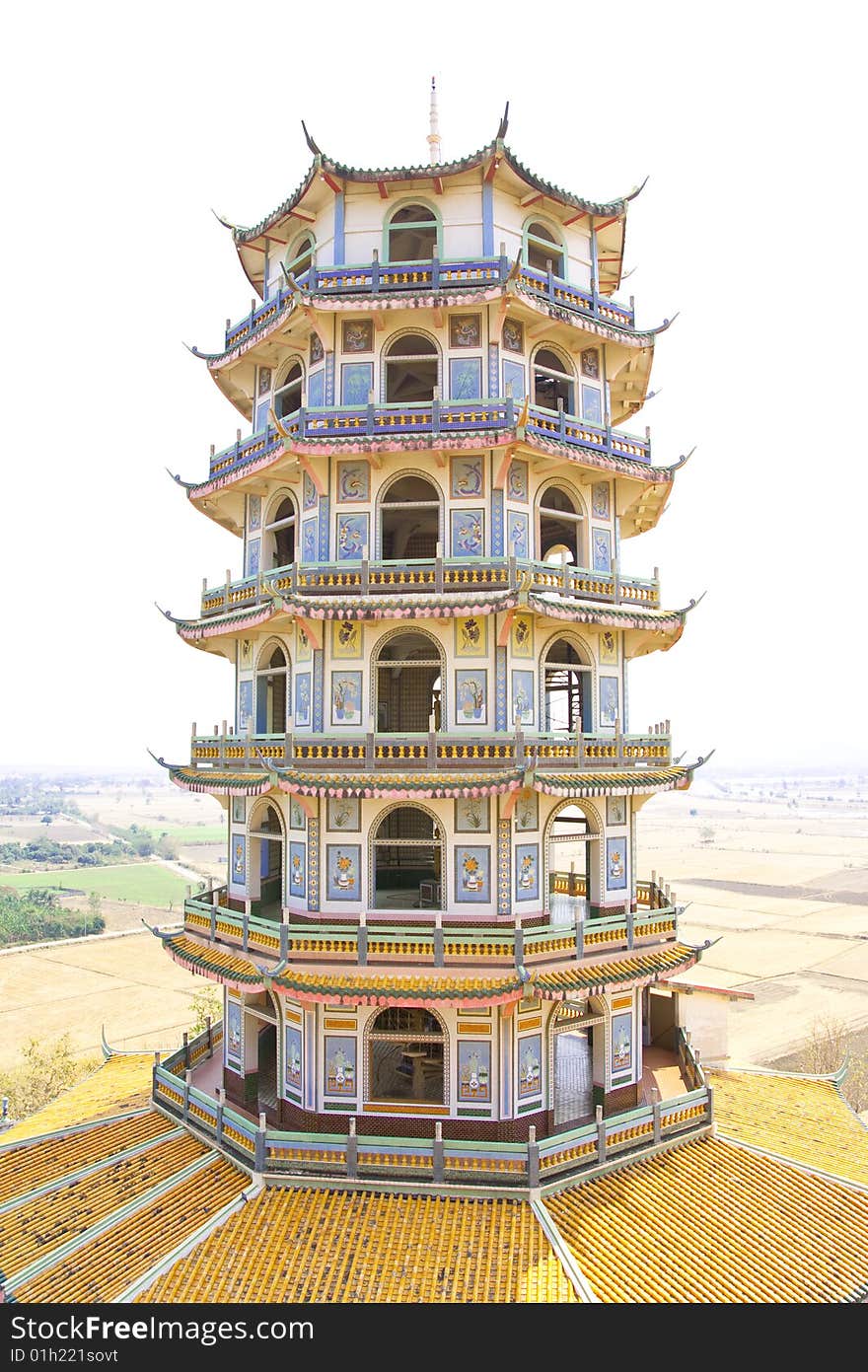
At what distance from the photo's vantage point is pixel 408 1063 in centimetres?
2125

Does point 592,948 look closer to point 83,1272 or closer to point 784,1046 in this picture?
point 83,1272

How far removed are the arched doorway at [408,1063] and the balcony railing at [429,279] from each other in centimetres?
1602

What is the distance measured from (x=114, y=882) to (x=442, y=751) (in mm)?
128888

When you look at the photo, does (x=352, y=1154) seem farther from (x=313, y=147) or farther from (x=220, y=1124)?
(x=313, y=147)

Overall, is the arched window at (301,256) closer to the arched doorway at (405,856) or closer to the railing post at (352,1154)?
the arched doorway at (405,856)

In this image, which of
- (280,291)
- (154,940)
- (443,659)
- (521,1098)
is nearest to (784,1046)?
(521,1098)

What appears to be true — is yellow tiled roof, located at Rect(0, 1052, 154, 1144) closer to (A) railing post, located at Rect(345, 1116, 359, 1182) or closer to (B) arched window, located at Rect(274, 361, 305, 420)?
(A) railing post, located at Rect(345, 1116, 359, 1182)

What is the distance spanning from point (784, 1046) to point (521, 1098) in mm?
43363

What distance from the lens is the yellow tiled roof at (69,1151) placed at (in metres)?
17.6

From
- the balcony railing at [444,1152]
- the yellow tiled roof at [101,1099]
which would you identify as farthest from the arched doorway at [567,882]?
the yellow tiled roof at [101,1099]

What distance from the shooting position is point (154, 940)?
92.1m

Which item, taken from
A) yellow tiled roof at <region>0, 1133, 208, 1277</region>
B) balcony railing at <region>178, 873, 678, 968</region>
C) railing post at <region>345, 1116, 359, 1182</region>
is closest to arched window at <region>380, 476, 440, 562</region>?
balcony railing at <region>178, 873, 678, 968</region>

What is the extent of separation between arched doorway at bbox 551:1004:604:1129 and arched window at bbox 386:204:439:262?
1726cm

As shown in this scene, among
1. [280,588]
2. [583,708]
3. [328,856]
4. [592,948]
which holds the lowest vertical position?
[592,948]
